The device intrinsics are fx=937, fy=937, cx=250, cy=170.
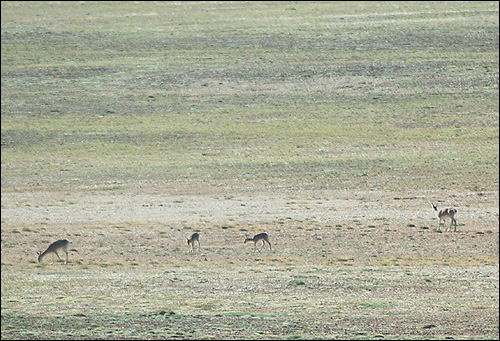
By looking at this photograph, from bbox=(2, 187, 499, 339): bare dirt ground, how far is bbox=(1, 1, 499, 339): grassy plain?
0.28 ft

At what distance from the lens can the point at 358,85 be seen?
49250 mm

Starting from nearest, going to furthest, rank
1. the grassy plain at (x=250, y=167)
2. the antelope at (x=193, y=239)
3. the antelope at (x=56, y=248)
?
the grassy plain at (x=250, y=167) < the antelope at (x=56, y=248) < the antelope at (x=193, y=239)

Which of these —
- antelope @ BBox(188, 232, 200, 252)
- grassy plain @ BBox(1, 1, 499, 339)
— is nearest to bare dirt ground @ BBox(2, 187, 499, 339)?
grassy plain @ BBox(1, 1, 499, 339)

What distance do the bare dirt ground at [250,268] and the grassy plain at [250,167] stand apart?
0.09 m

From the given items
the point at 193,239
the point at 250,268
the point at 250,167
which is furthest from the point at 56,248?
the point at 250,167

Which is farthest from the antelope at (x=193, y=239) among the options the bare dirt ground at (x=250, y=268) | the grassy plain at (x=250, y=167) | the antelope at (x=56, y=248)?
the antelope at (x=56, y=248)

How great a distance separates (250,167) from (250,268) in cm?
1449

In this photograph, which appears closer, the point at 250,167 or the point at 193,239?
the point at 193,239

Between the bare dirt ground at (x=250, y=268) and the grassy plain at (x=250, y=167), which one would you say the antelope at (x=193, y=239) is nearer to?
the bare dirt ground at (x=250, y=268)

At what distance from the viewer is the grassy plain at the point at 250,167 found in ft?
61.8

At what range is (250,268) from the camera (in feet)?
76.2

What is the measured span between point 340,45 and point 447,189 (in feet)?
73.7

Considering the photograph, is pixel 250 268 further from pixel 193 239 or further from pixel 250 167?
pixel 250 167

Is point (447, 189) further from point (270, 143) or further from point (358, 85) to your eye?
point (358, 85)
